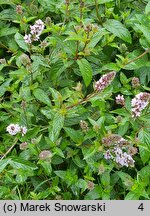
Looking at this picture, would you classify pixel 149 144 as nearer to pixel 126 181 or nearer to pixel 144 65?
pixel 126 181

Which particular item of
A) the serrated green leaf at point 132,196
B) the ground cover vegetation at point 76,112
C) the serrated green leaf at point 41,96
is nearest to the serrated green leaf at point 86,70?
the ground cover vegetation at point 76,112

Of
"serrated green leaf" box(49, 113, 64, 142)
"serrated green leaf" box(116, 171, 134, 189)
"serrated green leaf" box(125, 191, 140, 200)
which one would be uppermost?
"serrated green leaf" box(49, 113, 64, 142)

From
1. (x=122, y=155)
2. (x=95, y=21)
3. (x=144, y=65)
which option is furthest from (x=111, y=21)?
(x=122, y=155)

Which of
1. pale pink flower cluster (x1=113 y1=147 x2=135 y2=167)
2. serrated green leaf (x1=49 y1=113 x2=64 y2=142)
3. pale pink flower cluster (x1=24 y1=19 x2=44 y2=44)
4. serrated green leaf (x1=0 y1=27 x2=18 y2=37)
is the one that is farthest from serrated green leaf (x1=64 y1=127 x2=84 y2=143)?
serrated green leaf (x1=0 y1=27 x2=18 y2=37)

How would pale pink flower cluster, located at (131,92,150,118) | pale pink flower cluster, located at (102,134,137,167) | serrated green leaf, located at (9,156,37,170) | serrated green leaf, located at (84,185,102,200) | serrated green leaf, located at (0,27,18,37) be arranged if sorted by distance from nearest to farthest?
pale pink flower cluster, located at (131,92,150,118) → pale pink flower cluster, located at (102,134,137,167) → serrated green leaf, located at (9,156,37,170) → serrated green leaf, located at (84,185,102,200) → serrated green leaf, located at (0,27,18,37)

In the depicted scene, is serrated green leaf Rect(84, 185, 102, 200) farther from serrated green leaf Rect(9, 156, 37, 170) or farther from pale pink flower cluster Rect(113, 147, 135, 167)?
serrated green leaf Rect(9, 156, 37, 170)

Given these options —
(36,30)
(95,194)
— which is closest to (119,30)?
(36,30)

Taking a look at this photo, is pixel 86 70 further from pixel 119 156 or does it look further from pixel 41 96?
pixel 119 156
